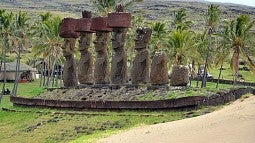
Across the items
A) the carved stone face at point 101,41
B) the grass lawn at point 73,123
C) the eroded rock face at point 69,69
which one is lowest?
the grass lawn at point 73,123

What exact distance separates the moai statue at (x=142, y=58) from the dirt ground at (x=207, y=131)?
9.75 meters

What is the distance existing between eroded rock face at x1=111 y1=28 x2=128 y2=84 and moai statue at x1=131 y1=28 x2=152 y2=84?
3.43 feet

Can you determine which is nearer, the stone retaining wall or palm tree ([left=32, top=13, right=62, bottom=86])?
the stone retaining wall

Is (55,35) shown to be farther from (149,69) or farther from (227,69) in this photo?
(227,69)

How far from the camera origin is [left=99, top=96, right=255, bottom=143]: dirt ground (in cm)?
1538

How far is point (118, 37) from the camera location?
30641 millimetres

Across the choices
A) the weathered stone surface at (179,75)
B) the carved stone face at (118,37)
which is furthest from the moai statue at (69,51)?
the weathered stone surface at (179,75)

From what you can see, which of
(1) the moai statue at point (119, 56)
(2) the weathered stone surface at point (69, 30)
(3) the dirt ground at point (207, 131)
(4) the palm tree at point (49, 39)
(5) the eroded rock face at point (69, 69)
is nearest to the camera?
(3) the dirt ground at point (207, 131)

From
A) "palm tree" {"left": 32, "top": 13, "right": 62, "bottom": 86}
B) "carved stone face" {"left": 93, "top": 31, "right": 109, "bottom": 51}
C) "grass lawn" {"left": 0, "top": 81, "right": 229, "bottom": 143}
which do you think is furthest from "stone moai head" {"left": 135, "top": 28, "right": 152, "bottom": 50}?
"palm tree" {"left": 32, "top": 13, "right": 62, "bottom": 86}

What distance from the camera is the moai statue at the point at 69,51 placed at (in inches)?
1318

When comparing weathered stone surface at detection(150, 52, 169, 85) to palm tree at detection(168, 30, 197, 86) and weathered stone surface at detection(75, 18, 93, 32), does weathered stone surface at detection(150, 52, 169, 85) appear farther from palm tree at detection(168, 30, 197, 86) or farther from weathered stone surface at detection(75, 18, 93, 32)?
weathered stone surface at detection(75, 18, 93, 32)

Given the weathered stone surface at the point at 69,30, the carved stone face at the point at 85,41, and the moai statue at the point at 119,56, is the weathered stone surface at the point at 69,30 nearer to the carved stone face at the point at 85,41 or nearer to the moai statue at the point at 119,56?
the carved stone face at the point at 85,41

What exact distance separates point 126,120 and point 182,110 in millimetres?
2490

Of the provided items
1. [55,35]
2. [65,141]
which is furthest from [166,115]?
[55,35]
